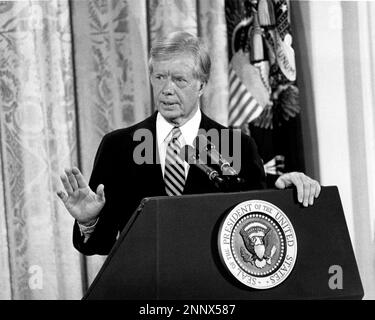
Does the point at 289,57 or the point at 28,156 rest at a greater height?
the point at 289,57

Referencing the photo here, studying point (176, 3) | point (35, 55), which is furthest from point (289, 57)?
point (35, 55)

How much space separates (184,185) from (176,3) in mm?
1045

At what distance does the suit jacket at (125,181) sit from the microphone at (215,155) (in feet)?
0.80

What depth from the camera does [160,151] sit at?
5.04 feet

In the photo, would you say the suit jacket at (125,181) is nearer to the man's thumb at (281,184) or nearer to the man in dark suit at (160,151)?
the man in dark suit at (160,151)

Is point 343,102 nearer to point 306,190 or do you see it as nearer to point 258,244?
point 306,190

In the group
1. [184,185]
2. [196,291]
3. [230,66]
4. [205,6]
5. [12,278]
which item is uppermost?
[205,6]

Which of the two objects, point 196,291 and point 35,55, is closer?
point 196,291

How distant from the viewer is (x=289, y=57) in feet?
7.84

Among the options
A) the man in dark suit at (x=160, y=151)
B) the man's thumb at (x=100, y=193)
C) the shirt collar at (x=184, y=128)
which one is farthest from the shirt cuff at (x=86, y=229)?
the shirt collar at (x=184, y=128)

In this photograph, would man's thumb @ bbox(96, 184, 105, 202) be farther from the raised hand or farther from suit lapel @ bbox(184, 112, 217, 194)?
suit lapel @ bbox(184, 112, 217, 194)

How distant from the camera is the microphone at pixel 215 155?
1137 mm

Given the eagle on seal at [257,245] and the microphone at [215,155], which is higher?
the microphone at [215,155]
